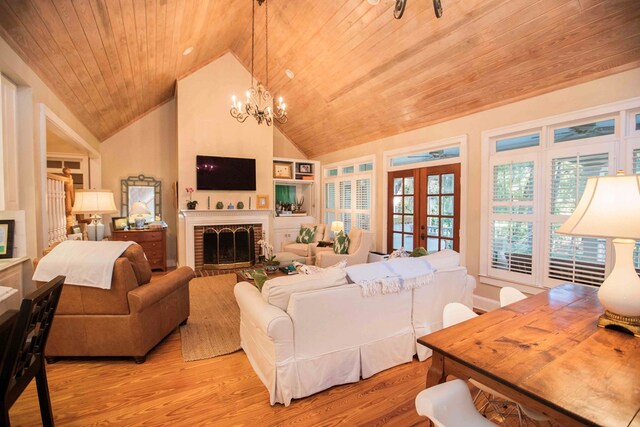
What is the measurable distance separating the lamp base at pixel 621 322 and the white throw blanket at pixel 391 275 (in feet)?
3.92

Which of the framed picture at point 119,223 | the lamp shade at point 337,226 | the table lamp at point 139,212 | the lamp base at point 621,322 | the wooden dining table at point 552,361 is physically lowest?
the wooden dining table at point 552,361

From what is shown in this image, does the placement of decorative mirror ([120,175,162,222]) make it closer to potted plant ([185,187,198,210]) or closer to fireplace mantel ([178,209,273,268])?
fireplace mantel ([178,209,273,268])

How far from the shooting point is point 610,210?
1.35 meters

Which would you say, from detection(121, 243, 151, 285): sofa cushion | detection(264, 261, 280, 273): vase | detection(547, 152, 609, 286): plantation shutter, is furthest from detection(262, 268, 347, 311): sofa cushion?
detection(547, 152, 609, 286): plantation shutter

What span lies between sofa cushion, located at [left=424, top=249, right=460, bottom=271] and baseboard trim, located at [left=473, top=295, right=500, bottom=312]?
149cm

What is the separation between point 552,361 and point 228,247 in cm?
577

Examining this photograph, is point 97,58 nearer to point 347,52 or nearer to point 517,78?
point 347,52

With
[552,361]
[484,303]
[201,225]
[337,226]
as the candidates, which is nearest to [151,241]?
[201,225]

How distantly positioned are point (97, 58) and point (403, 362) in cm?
439

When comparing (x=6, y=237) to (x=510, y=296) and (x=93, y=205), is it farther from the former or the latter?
(x=510, y=296)

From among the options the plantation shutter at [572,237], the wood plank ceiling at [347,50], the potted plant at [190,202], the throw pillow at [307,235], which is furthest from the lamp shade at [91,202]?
the plantation shutter at [572,237]

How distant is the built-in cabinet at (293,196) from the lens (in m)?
6.91

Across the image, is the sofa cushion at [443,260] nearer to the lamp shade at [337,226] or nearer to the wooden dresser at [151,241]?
the lamp shade at [337,226]

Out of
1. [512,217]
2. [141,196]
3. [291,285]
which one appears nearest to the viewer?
[291,285]
